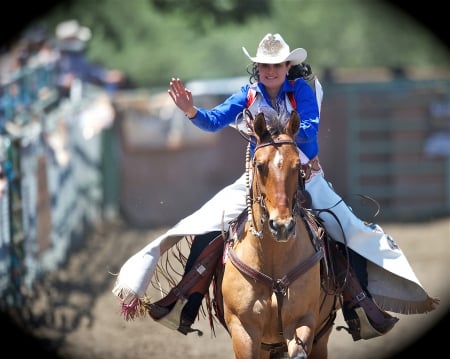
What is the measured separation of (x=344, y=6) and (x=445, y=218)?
42.1ft

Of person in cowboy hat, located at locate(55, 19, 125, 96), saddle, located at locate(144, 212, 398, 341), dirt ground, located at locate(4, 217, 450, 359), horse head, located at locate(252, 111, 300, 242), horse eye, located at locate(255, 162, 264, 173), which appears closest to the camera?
horse head, located at locate(252, 111, 300, 242)

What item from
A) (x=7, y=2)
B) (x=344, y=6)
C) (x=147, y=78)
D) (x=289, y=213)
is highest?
(x=289, y=213)

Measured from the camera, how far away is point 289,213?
16.4 feet

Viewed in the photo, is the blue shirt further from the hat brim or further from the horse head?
the horse head

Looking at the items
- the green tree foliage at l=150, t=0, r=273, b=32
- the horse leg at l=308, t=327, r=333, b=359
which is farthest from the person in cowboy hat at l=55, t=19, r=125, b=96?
the horse leg at l=308, t=327, r=333, b=359

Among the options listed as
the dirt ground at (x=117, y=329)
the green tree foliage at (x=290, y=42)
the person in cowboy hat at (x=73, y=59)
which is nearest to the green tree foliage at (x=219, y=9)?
the person in cowboy hat at (x=73, y=59)

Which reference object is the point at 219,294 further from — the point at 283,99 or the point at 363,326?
the point at 283,99

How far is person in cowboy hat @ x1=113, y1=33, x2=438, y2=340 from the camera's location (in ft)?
19.0

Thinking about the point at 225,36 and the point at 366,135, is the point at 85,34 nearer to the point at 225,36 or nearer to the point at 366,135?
the point at 366,135

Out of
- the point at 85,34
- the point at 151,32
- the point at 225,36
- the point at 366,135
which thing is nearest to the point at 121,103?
the point at 85,34

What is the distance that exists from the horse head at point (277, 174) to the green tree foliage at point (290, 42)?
19.0 m

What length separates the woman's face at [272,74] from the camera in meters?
5.75

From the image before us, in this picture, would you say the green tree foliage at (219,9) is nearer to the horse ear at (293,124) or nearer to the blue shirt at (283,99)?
the blue shirt at (283,99)

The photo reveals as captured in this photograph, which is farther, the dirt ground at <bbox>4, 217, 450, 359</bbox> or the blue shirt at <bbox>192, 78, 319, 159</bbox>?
the dirt ground at <bbox>4, 217, 450, 359</bbox>
